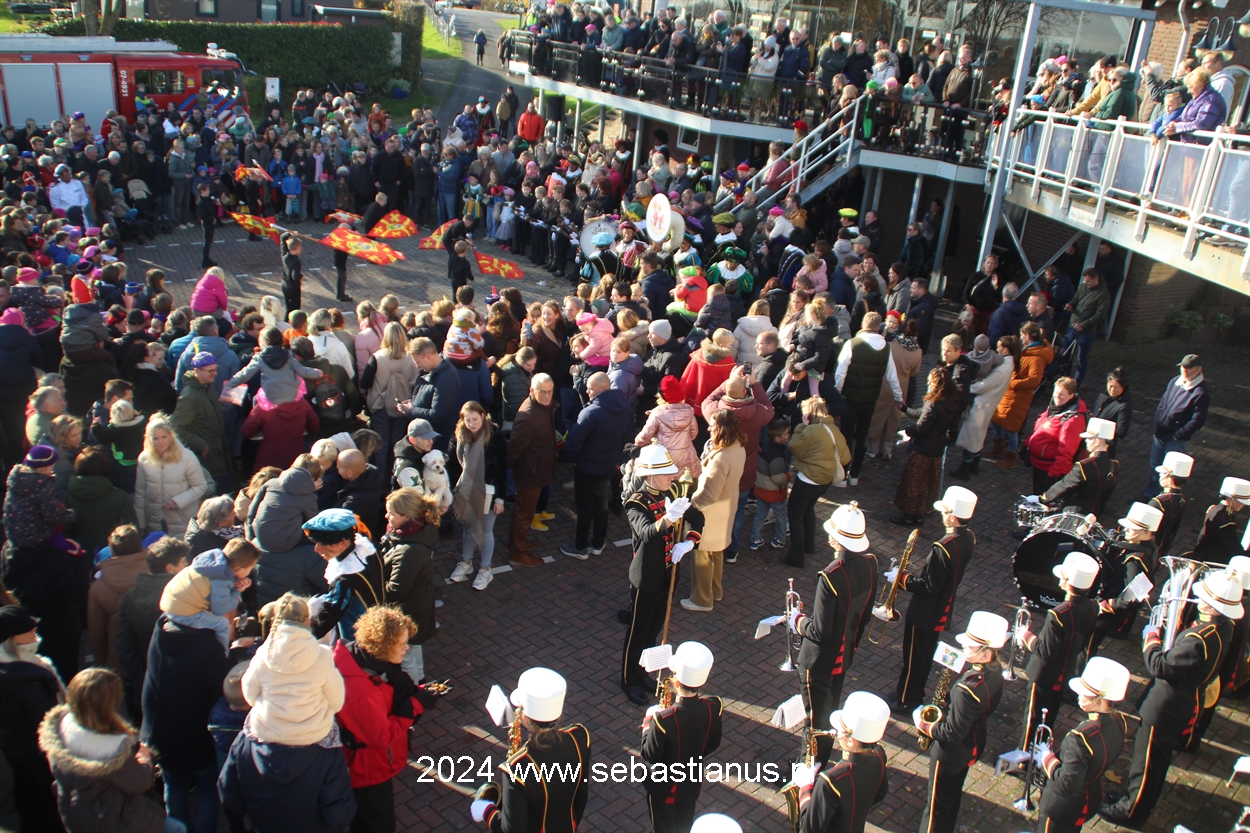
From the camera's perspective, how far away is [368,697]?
452cm

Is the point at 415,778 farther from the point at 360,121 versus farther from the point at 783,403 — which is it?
the point at 360,121

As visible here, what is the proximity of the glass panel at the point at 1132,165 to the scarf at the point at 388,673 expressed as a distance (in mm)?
10044

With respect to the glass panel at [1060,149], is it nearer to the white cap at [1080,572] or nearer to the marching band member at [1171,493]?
the marching band member at [1171,493]

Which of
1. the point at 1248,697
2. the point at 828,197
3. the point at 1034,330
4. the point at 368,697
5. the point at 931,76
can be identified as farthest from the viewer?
the point at 828,197

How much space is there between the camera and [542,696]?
164 inches

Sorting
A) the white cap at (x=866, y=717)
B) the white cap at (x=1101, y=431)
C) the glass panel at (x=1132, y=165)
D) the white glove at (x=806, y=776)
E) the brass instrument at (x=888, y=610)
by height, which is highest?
the glass panel at (x=1132, y=165)

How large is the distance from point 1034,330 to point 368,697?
8.39 m

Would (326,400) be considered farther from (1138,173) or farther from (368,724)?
(1138,173)

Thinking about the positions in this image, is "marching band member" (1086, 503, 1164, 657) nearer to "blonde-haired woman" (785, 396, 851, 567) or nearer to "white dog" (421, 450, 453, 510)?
"blonde-haired woman" (785, 396, 851, 567)

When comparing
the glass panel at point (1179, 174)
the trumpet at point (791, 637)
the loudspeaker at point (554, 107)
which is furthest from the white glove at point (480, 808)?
the loudspeaker at point (554, 107)

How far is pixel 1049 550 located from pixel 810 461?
2.00 m

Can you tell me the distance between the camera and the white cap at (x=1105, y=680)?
490 cm

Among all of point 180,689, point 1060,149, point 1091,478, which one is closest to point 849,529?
point 1091,478

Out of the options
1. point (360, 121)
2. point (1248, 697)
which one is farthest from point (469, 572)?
point (360, 121)
